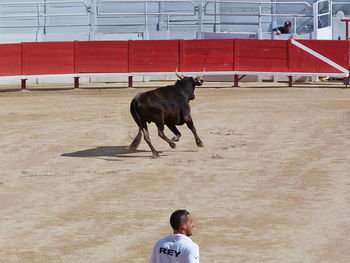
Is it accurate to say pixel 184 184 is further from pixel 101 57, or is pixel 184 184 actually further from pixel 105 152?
pixel 101 57

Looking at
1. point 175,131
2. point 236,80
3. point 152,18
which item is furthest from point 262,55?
point 175,131

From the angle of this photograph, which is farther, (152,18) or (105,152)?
(152,18)

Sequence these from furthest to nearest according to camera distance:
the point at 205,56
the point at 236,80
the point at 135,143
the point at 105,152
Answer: the point at 205,56
the point at 236,80
the point at 105,152
the point at 135,143

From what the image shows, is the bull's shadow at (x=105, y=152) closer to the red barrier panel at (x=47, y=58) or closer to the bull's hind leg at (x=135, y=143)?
the bull's hind leg at (x=135, y=143)

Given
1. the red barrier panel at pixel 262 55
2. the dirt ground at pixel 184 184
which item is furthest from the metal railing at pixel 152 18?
the dirt ground at pixel 184 184

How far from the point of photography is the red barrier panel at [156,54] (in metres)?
26.8

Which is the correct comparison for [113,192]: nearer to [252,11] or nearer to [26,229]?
[26,229]

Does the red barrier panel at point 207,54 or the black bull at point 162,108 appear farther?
the red barrier panel at point 207,54

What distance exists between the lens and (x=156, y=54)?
2689 centimetres

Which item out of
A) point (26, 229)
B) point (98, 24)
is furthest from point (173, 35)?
point (26, 229)

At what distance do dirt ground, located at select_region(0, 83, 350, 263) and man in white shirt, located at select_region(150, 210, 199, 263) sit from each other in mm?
3124

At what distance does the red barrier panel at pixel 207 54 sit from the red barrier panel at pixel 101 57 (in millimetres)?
1637

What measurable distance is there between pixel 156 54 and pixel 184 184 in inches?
558

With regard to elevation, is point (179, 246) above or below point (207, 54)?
below
